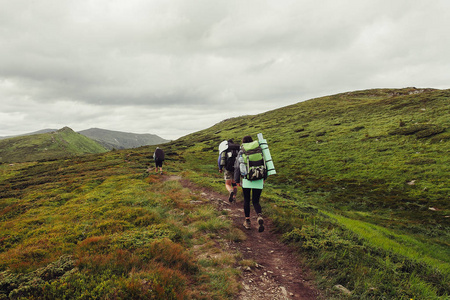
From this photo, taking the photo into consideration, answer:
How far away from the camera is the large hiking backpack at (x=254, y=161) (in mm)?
7867

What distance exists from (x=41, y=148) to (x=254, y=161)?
201361 mm

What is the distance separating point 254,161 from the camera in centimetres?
798

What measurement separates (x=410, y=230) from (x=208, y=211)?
1388cm

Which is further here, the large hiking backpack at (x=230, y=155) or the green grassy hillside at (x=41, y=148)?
the green grassy hillside at (x=41, y=148)

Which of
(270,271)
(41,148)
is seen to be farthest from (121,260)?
(41,148)

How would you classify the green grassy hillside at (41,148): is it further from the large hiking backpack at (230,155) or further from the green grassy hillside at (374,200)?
the large hiking backpack at (230,155)

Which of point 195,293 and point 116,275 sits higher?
point 116,275

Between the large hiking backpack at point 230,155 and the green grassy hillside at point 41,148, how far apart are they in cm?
15405

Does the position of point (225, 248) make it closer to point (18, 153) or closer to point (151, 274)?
point (151, 274)

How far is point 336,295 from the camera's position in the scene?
491 centimetres

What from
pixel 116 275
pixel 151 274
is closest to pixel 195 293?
pixel 151 274

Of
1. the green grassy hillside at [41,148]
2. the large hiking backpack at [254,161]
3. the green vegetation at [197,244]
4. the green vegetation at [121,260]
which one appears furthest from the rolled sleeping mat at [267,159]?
the green grassy hillside at [41,148]

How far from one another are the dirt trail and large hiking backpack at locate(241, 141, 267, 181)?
2515 millimetres

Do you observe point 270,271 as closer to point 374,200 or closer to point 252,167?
point 252,167
